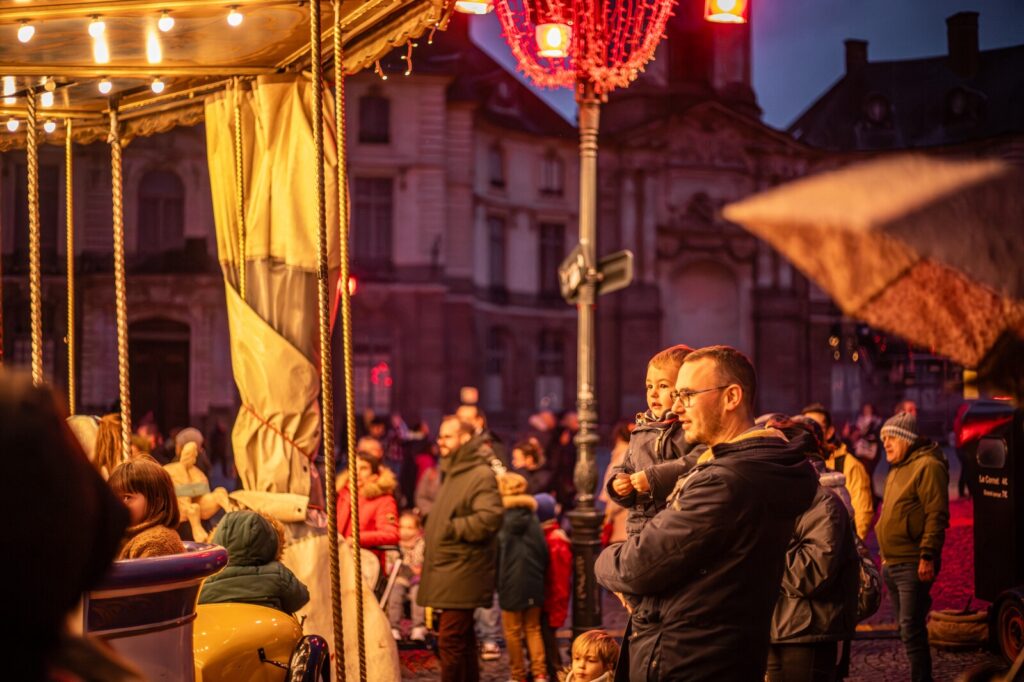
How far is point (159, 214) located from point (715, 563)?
1393 inches

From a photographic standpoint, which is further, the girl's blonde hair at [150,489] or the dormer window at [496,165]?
the dormer window at [496,165]

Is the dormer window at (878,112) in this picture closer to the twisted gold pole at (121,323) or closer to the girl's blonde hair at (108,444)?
the twisted gold pole at (121,323)

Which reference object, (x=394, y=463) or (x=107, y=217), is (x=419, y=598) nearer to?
(x=394, y=463)

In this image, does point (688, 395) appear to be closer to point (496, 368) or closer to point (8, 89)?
point (8, 89)

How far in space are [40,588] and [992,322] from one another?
1495mm

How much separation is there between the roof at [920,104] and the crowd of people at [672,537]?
4616 centimetres

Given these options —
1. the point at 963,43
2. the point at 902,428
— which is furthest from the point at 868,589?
the point at 963,43

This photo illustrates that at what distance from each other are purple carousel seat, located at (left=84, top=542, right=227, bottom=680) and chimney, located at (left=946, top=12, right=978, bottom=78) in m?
56.5

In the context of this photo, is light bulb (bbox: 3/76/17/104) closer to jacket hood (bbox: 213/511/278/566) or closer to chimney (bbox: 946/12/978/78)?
jacket hood (bbox: 213/511/278/566)

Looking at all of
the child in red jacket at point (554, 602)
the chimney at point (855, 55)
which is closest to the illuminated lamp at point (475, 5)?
the child in red jacket at point (554, 602)

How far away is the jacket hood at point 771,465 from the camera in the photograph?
12.7 ft

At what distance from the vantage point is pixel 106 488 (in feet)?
6.69

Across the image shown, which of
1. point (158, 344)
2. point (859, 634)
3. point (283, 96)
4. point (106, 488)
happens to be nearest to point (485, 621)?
point (859, 634)

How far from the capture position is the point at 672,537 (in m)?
3.81
